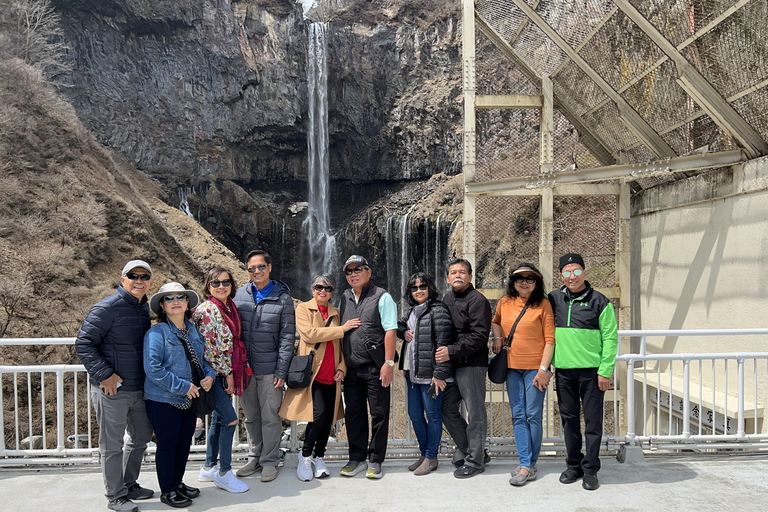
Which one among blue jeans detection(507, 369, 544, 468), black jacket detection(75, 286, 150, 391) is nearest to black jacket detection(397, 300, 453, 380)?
blue jeans detection(507, 369, 544, 468)

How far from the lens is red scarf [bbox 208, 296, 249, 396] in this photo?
4.13 m

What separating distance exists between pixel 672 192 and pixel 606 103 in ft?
6.74

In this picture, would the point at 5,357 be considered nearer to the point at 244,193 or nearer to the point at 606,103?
the point at 606,103

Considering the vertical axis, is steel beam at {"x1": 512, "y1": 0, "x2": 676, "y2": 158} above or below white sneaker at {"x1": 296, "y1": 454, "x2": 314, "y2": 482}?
above

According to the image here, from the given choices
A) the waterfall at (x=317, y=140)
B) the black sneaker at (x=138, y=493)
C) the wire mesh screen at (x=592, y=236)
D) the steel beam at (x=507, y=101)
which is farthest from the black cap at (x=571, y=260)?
the waterfall at (x=317, y=140)

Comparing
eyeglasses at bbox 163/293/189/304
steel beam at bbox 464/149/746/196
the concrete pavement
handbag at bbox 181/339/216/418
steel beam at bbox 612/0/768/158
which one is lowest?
the concrete pavement

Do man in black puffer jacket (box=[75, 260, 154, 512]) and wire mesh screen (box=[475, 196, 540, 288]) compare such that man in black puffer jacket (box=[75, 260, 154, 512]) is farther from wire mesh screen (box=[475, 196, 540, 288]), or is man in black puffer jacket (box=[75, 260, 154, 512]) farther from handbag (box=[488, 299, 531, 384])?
wire mesh screen (box=[475, 196, 540, 288])

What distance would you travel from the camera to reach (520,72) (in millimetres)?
11648

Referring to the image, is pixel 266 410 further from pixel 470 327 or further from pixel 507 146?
pixel 507 146

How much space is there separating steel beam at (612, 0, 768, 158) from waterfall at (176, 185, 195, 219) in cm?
3090

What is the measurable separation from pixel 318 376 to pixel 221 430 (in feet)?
2.85

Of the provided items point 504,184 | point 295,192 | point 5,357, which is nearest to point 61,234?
point 5,357

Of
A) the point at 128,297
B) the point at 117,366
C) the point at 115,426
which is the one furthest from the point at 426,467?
the point at 128,297

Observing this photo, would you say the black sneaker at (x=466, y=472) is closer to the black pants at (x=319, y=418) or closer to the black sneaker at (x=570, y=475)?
the black sneaker at (x=570, y=475)
